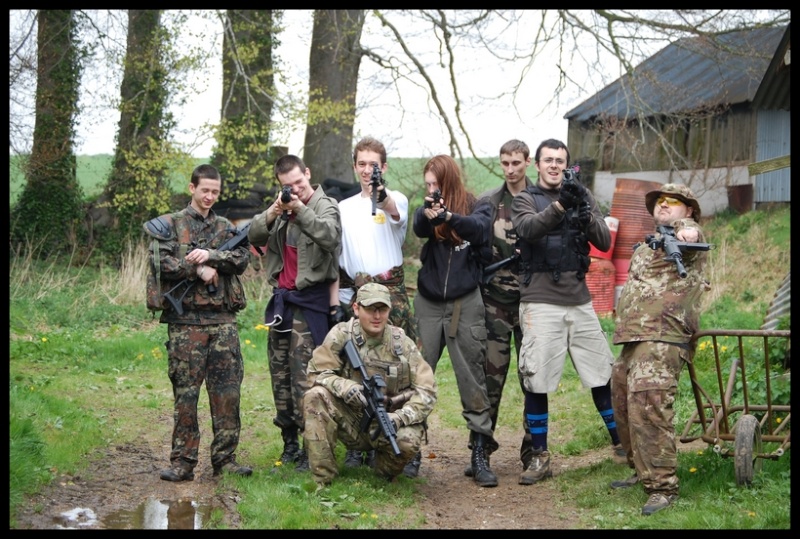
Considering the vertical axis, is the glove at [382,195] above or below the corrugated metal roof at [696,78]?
below

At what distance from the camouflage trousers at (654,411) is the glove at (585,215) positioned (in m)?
0.95

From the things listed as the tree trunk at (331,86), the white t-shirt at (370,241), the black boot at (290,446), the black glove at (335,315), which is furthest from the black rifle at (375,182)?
the tree trunk at (331,86)

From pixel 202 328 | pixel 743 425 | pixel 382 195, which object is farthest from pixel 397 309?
pixel 743 425

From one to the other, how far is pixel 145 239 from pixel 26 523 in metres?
13.5

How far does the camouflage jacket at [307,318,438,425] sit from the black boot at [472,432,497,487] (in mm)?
568

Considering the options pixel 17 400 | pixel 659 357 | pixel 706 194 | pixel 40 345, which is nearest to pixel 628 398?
pixel 659 357

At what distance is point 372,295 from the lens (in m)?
6.08

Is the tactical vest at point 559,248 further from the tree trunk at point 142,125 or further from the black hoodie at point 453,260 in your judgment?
the tree trunk at point 142,125

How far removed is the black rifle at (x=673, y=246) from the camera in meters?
5.49

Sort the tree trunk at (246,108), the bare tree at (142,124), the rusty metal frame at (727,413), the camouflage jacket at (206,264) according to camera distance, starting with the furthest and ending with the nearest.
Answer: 1. the bare tree at (142,124)
2. the tree trunk at (246,108)
3. the camouflage jacket at (206,264)
4. the rusty metal frame at (727,413)

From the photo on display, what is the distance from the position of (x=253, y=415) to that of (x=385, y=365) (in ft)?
9.94

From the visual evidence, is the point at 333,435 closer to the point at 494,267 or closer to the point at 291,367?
the point at 291,367

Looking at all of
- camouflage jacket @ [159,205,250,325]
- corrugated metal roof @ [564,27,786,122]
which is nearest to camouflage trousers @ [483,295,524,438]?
camouflage jacket @ [159,205,250,325]

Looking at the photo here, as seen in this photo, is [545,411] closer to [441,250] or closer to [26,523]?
[441,250]
